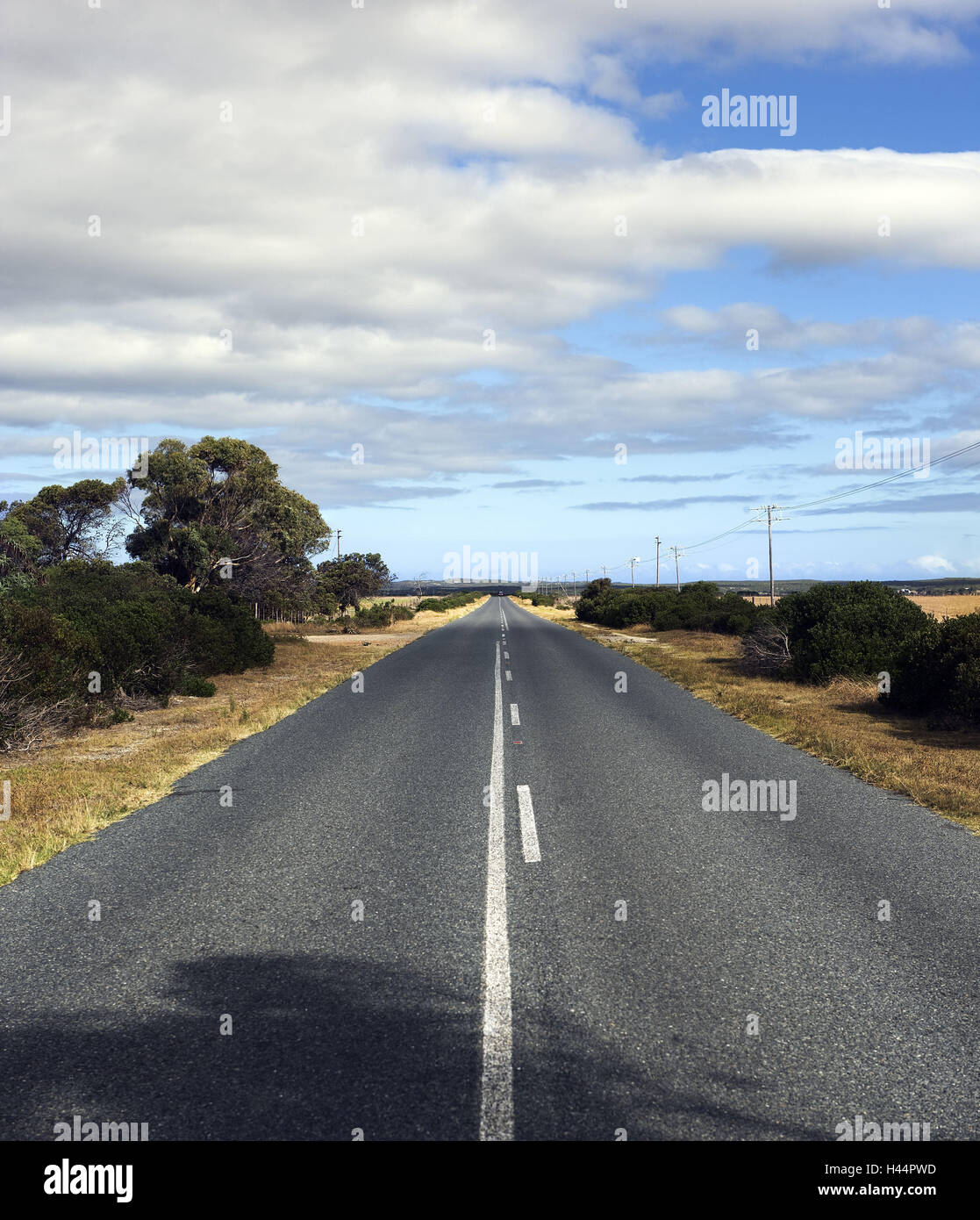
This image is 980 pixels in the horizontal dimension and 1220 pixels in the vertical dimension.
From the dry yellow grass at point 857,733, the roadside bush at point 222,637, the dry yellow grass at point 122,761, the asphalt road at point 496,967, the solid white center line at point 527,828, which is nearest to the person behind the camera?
the asphalt road at point 496,967

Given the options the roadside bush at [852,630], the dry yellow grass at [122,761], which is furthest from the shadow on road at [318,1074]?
the roadside bush at [852,630]

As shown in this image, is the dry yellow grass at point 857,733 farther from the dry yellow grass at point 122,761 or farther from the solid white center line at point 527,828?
the dry yellow grass at point 122,761

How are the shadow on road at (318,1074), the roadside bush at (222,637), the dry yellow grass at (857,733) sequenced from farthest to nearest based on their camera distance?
the roadside bush at (222,637)
the dry yellow grass at (857,733)
the shadow on road at (318,1074)

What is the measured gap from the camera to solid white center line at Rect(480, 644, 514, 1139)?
133 inches

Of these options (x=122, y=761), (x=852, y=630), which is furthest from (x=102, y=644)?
(x=852, y=630)

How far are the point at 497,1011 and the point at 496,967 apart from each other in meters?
0.54

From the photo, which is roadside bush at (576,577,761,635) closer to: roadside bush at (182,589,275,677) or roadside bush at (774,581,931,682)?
roadside bush at (774,581,931,682)

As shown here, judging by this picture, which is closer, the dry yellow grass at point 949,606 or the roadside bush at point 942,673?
the roadside bush at point 942,673

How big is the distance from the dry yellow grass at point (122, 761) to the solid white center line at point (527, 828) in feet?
13.0

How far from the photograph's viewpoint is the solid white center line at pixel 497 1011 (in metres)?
3.38

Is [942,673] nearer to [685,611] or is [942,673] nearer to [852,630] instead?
[852,630]
